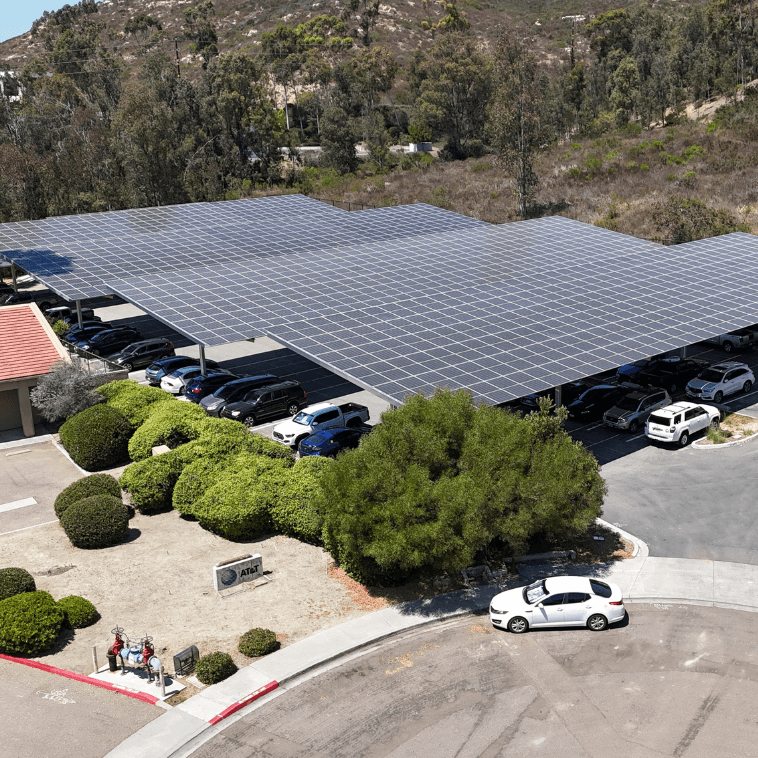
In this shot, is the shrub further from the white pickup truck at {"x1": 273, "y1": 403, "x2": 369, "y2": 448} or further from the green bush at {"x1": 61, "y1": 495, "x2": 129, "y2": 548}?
the green bush at {"x1": 61, "y1": 495, "x2": 129, "y2": 548}

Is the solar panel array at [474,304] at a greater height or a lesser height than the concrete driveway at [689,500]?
greater

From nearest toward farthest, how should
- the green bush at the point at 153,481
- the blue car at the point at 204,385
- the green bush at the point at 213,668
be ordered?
the green bush at the point at 213,668 → the green bush at the point at 153,481 → the blue car at the point at 204,385

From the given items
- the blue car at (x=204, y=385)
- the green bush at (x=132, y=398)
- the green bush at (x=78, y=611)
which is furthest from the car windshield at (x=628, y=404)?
the green bush at (x=78, y=611)

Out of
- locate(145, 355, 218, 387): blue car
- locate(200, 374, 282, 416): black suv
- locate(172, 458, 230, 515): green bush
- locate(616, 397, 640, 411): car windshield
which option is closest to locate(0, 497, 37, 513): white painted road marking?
locate(172, 458, 230, 515): green bush

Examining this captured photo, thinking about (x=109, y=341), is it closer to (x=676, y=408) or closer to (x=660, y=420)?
(x=660, y=420)

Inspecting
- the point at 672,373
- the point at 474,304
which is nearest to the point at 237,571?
the point at 474,304

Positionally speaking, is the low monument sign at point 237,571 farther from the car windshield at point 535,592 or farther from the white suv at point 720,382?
the white suv at point 720,382

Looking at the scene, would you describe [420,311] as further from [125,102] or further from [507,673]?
[125,102]
